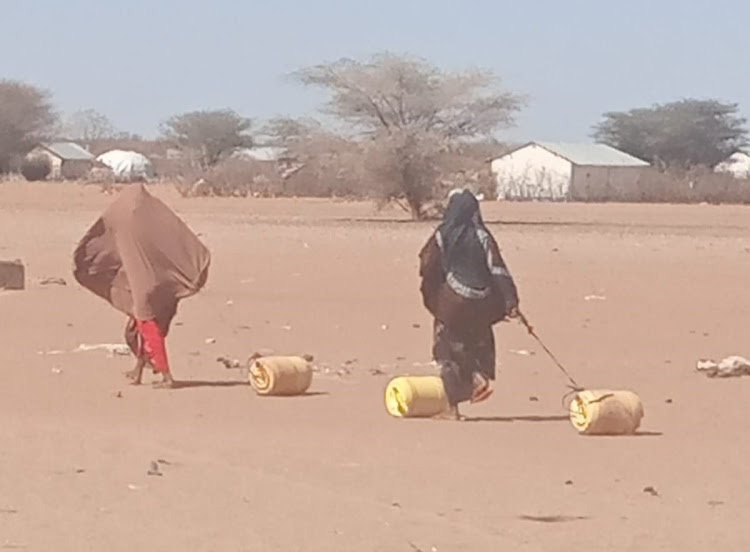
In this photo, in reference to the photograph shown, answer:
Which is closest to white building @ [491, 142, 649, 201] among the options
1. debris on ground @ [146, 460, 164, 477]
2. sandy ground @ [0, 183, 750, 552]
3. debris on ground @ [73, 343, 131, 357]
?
sandy ground @ [0, 183, 750, 552]

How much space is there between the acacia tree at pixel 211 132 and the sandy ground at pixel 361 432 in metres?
78.5

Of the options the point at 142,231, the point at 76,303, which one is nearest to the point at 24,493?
the point at 142,231

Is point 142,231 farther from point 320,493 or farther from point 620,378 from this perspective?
point 320,493

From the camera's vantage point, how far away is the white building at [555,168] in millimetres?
76812

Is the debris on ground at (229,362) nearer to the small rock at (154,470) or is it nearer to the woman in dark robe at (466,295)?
the woman in dark robe at (466,295)

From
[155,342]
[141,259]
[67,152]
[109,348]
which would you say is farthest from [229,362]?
[67,152]

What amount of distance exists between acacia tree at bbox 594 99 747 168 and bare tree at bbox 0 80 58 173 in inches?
1213

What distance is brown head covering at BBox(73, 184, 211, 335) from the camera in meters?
15.7

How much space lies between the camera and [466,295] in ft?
45.6

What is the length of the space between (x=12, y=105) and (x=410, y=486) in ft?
296

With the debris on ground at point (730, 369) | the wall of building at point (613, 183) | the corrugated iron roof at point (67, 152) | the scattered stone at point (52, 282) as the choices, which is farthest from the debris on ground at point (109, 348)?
the corrugated iron roof at point (67, 152)

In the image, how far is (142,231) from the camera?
15844 mm

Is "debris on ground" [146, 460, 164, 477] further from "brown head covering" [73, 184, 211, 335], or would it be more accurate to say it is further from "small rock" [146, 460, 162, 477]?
"brown head covering" [73, 184, 211, 335]

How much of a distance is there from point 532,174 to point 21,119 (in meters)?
29.5
